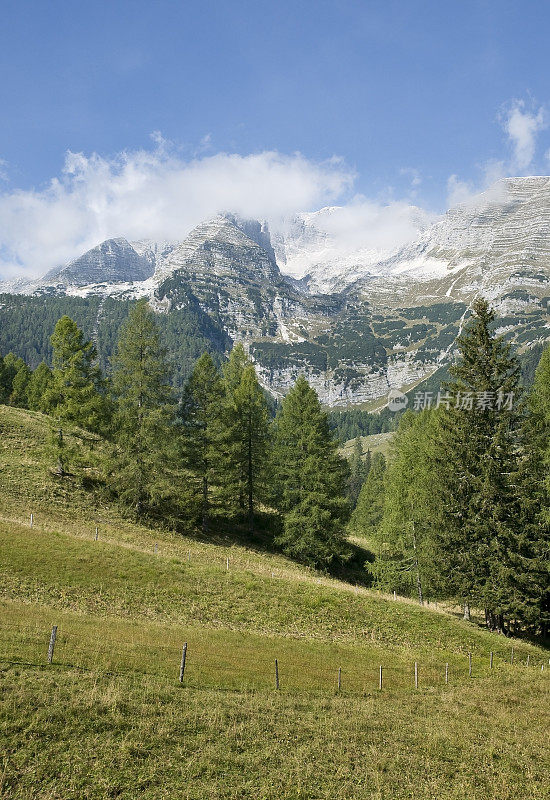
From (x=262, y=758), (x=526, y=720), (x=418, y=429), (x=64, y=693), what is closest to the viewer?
(x=262, y=758)

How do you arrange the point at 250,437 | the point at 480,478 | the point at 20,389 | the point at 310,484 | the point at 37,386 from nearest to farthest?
1. the point at 480,478
2. the point at 310,484
3. the point at 250,437
4. the point at 37,386
5. the point at 20,389

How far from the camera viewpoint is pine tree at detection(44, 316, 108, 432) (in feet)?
128

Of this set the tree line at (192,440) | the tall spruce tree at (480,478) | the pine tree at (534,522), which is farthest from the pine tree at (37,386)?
the pine tree at (534,522)

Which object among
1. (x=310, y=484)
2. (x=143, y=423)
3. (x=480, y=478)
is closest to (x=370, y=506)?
(x=310, y=484)

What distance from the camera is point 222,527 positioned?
147 ft

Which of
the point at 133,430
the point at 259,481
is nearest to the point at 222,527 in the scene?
Answer: the point at 259,481

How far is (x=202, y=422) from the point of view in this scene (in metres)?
42.4

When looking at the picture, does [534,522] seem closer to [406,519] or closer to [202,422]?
[406,519]

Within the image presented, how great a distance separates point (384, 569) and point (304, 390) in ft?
55.9

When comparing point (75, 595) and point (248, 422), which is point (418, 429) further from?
point (75, 595)

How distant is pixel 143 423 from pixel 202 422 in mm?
6244

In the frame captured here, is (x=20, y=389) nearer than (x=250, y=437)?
No

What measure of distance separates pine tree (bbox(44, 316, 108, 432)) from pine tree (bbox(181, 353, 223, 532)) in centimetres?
692

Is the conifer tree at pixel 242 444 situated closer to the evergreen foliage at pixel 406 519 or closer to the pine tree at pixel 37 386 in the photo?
the evergreen foliage at pixel 406 519
